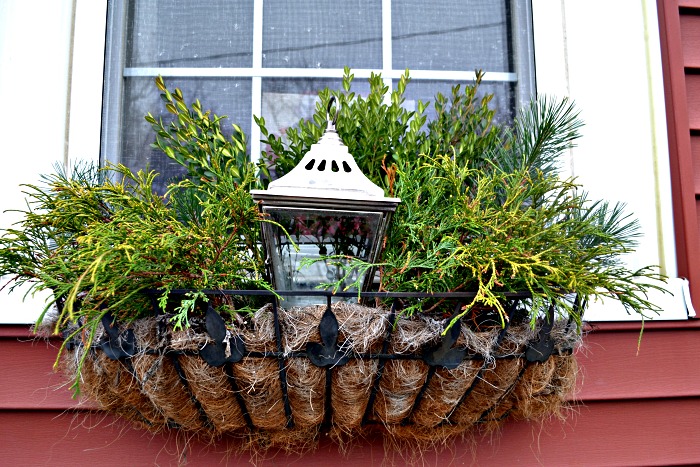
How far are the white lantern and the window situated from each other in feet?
1.45

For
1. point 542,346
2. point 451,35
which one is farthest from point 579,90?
point 542,346

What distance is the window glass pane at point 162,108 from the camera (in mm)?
1419

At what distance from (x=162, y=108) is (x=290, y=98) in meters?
0.28

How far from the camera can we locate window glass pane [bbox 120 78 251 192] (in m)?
1.42

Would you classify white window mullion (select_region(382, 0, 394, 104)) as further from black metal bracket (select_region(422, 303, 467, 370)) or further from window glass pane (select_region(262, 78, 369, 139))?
black metal bracket (select_region(422, 303, 467, 370))

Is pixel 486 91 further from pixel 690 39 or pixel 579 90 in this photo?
pixel 690 39

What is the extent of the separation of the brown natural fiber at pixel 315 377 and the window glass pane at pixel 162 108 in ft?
1.71

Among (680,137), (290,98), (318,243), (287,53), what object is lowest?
(318,243)

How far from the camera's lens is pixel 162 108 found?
57.1 inches

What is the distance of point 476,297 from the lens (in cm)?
84

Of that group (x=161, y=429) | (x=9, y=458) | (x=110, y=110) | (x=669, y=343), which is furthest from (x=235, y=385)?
(x=669, y=343)

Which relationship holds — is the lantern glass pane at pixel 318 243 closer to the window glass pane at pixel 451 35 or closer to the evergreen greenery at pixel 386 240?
the evergreen greenery at pixel 386 240

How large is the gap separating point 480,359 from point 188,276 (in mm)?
432

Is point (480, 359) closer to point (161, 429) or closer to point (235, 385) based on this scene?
point (235, 385)
